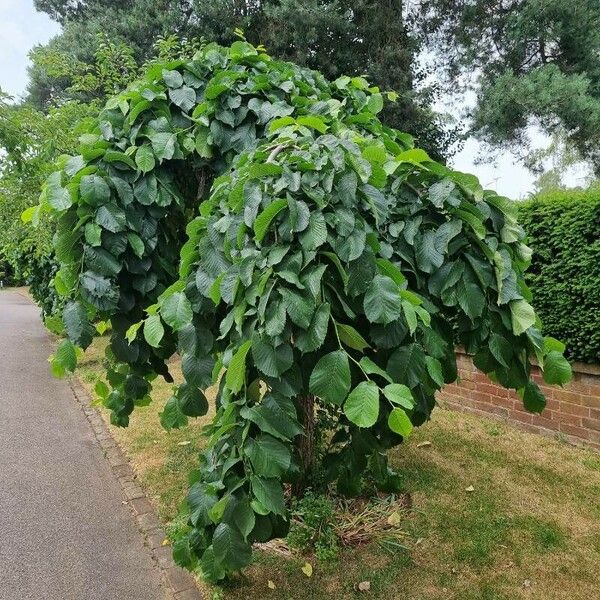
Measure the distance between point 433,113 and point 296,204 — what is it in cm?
755

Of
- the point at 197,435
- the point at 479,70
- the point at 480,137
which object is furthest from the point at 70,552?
the point at 479,70

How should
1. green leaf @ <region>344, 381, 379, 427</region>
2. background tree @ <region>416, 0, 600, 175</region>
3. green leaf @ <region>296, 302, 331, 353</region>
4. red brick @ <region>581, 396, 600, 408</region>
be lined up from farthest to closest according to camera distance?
background tree @ <region>416, 0, 600, 175</region> < red brick @ <region>581, 396, 600, 408</region> < green leaf @ <region>296, 302, 331, 353</region> < green leaf @ <region>344, 381, 379, 427</region>

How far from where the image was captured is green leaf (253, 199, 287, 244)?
5.25 feet

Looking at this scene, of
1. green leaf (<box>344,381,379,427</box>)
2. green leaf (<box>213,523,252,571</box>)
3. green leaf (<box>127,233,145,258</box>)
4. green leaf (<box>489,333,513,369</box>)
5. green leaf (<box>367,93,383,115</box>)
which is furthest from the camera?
green leaf (<box>367,93,383,115</box>)

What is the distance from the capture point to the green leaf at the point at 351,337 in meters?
1.58

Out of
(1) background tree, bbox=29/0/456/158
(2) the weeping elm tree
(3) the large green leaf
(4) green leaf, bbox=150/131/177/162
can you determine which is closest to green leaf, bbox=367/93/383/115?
(2) the weeping elm tree

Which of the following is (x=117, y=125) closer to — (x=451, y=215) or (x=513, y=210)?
(x=451, y=215)

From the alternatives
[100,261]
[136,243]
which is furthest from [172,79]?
[100,261]

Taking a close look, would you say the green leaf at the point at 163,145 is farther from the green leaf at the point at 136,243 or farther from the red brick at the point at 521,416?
the red brick at the point at 521,416

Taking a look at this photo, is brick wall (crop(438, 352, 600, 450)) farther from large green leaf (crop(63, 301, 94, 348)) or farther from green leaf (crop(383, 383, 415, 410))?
large green leaf (crop(63, 301, 94, 348))

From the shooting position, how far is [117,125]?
8.61 ft

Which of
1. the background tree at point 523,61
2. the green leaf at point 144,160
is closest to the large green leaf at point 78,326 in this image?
the green leaf at point 144,160

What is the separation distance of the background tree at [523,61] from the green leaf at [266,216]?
690 cm

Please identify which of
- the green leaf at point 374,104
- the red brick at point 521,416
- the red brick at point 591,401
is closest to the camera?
the green leaf at point 374,104
